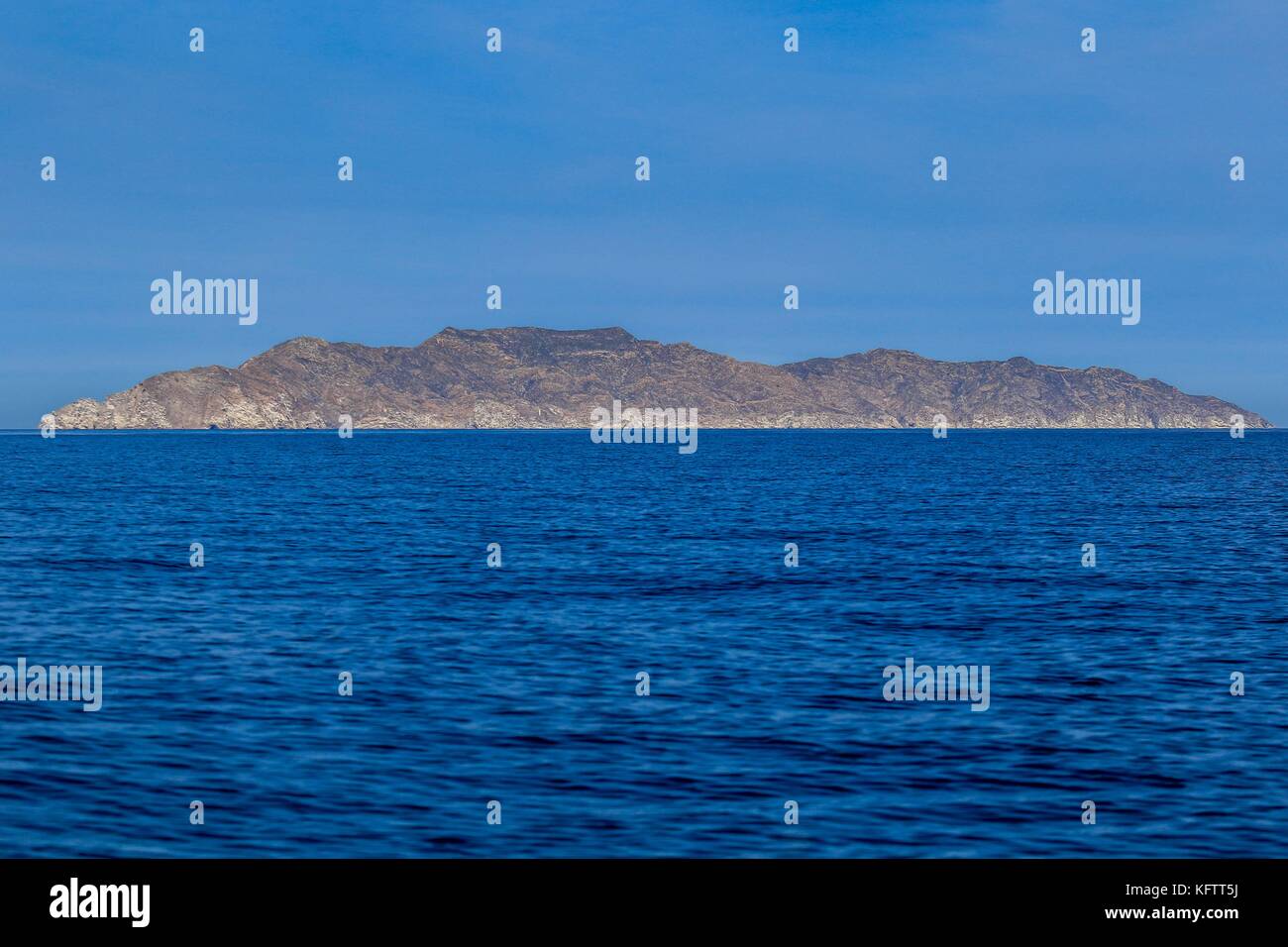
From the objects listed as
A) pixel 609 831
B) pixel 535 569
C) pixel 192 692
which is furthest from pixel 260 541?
pixel 609 831

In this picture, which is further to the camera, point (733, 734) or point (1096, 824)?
point (733, 734)

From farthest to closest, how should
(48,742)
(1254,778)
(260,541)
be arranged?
1. (260,541)
2. (48,742)
3. (1254,778)

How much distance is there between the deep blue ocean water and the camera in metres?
18.9

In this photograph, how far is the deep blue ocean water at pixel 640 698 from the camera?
18.9 meters

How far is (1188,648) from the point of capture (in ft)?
113

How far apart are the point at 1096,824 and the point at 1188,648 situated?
1734cm

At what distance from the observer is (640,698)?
1085 inches
